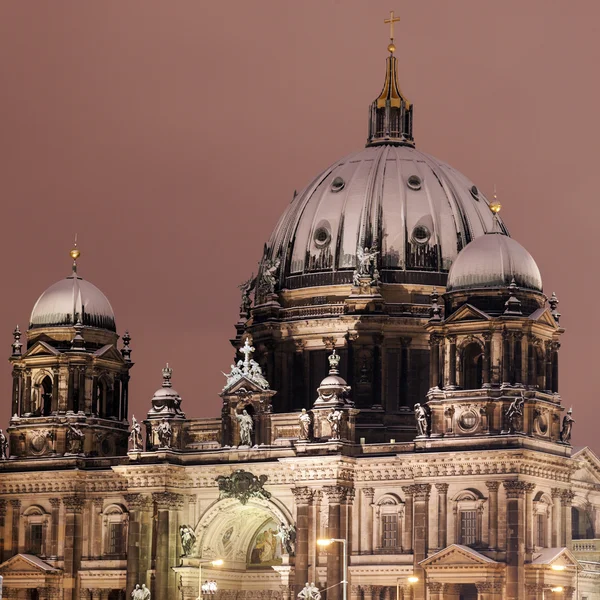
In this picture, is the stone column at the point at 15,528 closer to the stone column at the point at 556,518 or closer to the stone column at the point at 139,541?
the stone column at the point at 139,541

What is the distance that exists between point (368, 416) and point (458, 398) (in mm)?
11841

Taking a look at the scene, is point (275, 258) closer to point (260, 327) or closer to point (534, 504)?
point (260, 327)

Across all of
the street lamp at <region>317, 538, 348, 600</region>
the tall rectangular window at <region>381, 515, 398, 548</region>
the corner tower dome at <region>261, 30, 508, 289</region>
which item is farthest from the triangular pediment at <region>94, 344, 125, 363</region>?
the tall rectangular window at <region>381, 515, 398, 548</region>

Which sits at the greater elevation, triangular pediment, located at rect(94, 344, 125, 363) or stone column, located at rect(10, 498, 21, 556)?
triangular pediment, located at rect(94, 344, 125, 363)

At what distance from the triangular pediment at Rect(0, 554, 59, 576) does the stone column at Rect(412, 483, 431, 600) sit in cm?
2444

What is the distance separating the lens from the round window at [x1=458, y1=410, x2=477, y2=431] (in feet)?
376

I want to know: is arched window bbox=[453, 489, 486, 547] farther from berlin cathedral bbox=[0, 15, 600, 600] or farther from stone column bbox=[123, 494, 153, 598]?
stone column bbox=[123, 494, 153, 598]

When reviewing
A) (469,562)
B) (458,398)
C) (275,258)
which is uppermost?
(275,258)

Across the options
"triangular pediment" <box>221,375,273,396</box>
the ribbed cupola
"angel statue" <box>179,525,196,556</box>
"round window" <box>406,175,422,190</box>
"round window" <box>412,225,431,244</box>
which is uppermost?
the ribbed cupola

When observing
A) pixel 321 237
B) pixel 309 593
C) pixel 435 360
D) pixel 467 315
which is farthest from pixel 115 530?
pixel 467 315

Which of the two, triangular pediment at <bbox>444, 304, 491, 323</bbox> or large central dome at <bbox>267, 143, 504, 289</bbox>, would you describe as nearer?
triangular pediment at <bbox>444, 304, 491, 323</bbox>

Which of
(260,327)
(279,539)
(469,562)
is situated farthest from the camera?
(260,327)

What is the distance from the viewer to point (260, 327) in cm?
13200

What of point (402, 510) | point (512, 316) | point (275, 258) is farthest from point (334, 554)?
point (275, 258)
